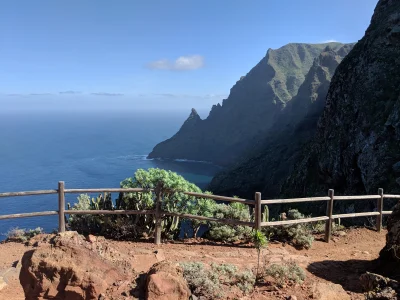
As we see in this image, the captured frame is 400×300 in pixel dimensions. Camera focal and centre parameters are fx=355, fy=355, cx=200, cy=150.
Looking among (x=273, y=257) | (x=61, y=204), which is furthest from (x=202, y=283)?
(x=61, y=204)

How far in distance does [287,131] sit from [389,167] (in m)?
66.2

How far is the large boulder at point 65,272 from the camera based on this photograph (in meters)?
4.84

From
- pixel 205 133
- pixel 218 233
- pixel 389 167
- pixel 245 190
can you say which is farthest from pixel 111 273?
pixel 205 133

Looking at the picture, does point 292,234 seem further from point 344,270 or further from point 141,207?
point 141,207

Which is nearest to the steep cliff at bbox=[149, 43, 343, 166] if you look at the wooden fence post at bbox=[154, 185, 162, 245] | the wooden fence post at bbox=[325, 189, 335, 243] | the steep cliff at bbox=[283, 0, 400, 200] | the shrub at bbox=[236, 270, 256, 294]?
the steep cliff at bbox=[283, 0, 400, 200]

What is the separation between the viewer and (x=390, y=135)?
97.1 feet

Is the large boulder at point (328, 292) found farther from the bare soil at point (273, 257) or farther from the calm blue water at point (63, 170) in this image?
the calm blue water at point (63, 170)

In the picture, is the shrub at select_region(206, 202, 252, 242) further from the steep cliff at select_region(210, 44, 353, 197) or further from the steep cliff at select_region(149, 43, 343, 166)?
the steep cliff at select_region(149, 43, 343, 166)

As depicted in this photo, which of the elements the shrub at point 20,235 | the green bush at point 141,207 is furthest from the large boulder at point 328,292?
the shrub at point 20,235

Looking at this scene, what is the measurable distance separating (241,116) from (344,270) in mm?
156816

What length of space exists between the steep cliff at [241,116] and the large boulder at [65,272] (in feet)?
446

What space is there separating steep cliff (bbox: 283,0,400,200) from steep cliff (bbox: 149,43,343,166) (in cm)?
9772

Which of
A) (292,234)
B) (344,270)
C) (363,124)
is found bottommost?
(344,270)

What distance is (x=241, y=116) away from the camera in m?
163
